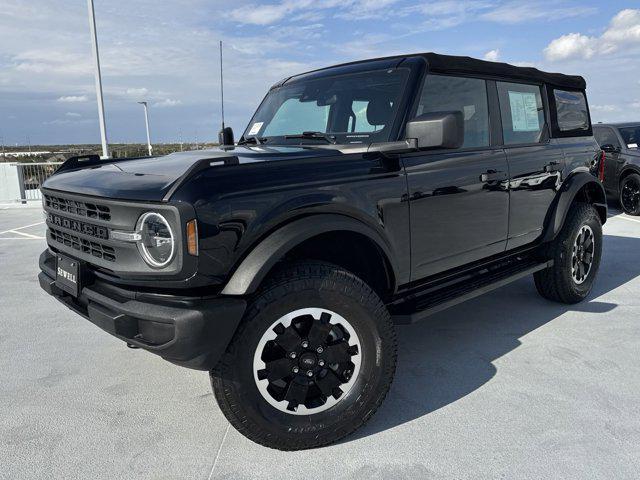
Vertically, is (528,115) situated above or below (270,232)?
above

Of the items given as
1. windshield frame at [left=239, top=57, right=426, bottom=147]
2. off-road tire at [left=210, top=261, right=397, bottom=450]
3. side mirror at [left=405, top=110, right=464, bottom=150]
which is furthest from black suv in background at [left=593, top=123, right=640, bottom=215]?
off-road tire at [left=210, top=261, right=397, bottom=450]

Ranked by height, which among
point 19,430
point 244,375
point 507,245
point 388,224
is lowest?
point 19,430

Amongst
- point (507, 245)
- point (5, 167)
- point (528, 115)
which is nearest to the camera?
point (507, 245)

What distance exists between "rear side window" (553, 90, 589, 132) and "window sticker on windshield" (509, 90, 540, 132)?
391 mm

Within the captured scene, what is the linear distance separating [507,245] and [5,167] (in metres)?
14.6

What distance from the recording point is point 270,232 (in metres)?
2.28

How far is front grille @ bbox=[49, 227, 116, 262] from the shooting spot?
7.70 feet

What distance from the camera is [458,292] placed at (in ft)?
10.4

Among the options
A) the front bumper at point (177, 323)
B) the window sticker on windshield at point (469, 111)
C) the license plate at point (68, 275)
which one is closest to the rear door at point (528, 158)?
the window sticker on windshield at point (469, 111)

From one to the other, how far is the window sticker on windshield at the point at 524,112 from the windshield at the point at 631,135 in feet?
21.5

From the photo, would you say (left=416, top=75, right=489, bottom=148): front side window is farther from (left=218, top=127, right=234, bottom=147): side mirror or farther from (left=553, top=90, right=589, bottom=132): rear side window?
(left=218, top=127, right=234, bottom=147): side mirror

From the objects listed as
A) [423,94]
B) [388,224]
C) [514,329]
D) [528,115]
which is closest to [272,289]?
[388,224]

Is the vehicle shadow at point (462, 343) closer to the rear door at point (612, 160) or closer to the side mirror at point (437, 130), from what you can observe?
the side mirror at point (437, 130)

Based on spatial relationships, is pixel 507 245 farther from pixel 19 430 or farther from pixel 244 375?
pixel 19 430
